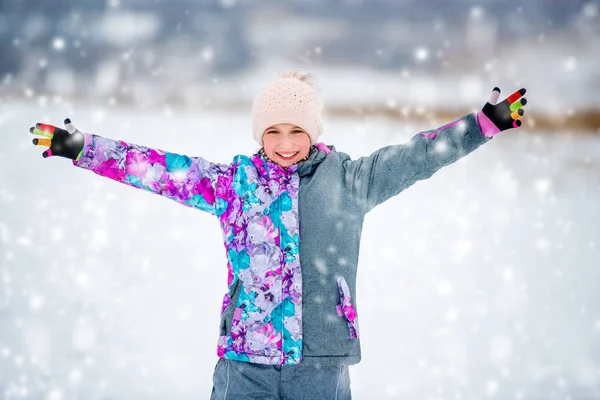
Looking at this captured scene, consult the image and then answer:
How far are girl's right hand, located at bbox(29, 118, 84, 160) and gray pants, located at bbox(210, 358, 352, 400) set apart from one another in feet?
1.75

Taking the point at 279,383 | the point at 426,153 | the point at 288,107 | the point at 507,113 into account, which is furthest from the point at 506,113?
the point at 279,383

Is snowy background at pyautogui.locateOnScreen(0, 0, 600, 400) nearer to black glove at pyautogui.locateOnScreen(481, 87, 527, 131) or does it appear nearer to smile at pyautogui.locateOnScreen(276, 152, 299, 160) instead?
smile at pyautogui.locateOnScreen(276, 152, 299, 160)

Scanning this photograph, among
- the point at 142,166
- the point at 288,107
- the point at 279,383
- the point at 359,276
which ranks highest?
the point at 288,107

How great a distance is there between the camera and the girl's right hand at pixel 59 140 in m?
1.29

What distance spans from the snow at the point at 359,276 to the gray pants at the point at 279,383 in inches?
27.8

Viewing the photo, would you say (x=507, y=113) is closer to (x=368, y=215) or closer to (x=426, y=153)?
(x=426, y=153)

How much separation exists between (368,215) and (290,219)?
2.41ft

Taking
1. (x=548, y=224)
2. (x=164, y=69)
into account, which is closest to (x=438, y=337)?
(x=548, y=224)

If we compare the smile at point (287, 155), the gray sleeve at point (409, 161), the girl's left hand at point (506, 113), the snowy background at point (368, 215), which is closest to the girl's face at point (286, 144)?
the smile at point (287, 155)

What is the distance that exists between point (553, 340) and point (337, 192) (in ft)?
3.46

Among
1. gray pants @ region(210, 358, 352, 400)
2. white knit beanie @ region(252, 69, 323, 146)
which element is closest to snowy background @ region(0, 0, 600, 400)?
white knit beanie @ region(252, 69, 323, 146)

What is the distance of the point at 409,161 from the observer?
136 centimetres

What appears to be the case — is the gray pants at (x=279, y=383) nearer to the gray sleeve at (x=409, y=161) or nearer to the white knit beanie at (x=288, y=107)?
the gray sleeve at (x=409, y=161)

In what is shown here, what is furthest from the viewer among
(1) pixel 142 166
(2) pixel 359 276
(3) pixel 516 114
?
(2) pixel 359 276
